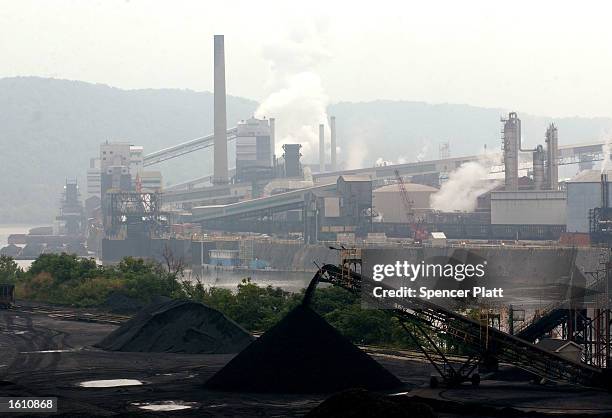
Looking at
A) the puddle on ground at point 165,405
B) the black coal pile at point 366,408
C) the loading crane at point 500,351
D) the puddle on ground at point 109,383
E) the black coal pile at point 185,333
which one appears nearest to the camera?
the black coal pile at point 366,408

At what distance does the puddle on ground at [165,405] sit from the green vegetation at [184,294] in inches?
900

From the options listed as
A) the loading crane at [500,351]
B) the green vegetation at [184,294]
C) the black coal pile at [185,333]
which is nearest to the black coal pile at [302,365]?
the loading crane at [500,351]

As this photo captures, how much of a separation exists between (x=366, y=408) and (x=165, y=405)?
14547 millimetres

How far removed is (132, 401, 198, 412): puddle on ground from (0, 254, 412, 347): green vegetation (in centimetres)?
2287

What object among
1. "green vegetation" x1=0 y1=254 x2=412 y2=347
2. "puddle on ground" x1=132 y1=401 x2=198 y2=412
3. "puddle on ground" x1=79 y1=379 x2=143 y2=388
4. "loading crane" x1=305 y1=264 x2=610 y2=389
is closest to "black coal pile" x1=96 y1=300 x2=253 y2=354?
"green vegetation" x1=0 y1=254 x2=412 y2=347

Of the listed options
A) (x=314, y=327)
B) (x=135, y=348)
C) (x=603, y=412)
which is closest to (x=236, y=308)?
(x=135, y=348)

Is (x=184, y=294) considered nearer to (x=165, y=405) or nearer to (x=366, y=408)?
(x=165, y=405)

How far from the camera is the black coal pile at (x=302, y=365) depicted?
47719 mm

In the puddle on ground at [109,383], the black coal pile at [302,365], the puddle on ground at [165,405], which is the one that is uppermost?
the black coal pile at [302,365]

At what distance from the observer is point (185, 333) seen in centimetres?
6512

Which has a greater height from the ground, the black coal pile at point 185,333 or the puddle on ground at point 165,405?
the black coal pile at point 185,333

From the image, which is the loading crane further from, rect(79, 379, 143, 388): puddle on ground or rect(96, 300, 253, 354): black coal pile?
rect(96, 300, 253, 354): black coal pile

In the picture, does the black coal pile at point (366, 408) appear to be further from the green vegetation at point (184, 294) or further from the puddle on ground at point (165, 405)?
the green vegetation at point (184, 294)

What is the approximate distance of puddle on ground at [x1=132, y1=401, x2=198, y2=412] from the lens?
144 ft
